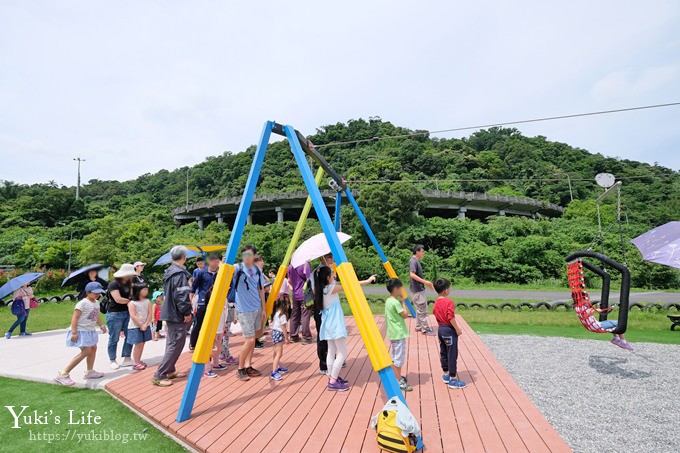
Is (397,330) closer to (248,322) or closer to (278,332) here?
(278,332)

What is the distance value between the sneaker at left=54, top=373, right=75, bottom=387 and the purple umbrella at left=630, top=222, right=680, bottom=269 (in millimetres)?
8893

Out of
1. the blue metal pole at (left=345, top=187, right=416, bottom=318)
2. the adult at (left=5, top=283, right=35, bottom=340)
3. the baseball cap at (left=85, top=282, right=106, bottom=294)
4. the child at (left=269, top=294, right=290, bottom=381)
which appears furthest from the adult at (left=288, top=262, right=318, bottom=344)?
the adult at (left=5, top=283, right=35, bottom=340)

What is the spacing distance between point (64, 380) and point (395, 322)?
5042 millimetres

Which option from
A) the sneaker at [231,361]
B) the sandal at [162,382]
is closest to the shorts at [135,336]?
the sandal at [162,382]

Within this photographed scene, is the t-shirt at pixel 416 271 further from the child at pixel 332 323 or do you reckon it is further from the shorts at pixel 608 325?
the shorts at pixel 608 325

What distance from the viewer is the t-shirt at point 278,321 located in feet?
17.6

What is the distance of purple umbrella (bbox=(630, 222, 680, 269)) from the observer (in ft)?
16.9

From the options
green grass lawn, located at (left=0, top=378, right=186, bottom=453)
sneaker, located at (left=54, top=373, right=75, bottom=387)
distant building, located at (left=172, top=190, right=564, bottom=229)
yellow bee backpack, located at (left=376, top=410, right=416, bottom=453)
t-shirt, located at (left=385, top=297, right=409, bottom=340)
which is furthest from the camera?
distant building, located at (left=172, top=190, right=564, bottom=229)

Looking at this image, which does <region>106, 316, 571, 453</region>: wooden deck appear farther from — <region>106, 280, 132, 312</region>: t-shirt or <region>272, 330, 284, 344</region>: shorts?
<region>106, 280, 132, 312</region>: t-shirt

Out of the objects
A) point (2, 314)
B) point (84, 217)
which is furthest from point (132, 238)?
point (84, 217)

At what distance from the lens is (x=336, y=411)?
4086 mm

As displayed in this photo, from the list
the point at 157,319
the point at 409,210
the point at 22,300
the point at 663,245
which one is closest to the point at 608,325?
the point at 663,245

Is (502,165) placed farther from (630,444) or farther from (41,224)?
(41,224)

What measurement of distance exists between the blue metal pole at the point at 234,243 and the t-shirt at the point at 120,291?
2523mm
